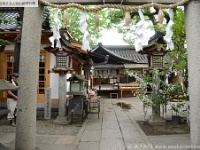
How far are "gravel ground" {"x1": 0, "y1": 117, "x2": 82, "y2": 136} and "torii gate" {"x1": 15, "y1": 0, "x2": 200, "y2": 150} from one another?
2610 mm

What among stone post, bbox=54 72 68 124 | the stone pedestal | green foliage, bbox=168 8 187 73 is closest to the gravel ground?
stone post, bbox=54 72 68 124

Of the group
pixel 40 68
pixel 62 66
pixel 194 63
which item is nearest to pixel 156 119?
pixel 194 63

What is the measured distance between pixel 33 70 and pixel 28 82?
0.29 metres

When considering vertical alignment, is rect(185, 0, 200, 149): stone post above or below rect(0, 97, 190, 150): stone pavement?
above

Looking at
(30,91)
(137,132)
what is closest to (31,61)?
(30,91)

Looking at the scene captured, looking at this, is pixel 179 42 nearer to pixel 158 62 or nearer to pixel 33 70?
pixel 158 62

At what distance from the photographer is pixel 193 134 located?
4.53 metres

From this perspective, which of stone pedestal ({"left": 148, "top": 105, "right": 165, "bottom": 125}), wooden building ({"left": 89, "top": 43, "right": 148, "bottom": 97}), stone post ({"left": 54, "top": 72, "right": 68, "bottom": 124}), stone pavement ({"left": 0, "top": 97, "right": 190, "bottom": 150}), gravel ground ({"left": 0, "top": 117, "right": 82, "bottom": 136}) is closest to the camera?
stone pavement ({"left": 0, "top": 97, "right": 190, "bottom": 150})

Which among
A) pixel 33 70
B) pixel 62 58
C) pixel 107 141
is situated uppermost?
pixel 62 58

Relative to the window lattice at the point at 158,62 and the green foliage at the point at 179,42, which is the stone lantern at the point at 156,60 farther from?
the green foliage at the point at 179,42

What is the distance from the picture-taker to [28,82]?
4.54 m

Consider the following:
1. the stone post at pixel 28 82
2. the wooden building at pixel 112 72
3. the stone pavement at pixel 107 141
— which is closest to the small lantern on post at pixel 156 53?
the stone pavement at pixel 107 141

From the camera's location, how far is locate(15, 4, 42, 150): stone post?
4.53 meters

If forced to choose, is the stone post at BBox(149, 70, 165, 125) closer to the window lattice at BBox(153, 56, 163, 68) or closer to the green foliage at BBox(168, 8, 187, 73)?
the window lattice at BBox(153, 56, 163, 68)
